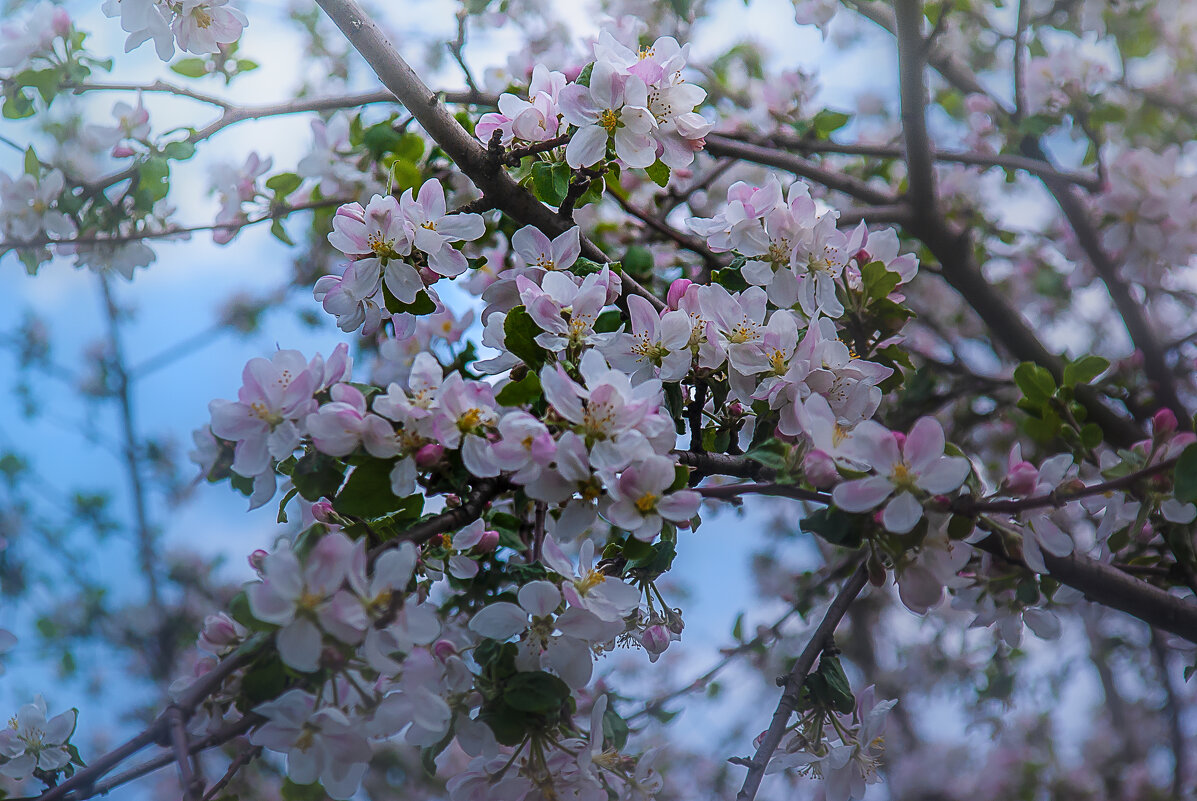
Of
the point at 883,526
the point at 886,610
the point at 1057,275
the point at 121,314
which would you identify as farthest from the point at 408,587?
the point at 886,610

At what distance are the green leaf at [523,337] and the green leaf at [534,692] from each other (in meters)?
0.37

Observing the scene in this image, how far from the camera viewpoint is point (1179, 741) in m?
3.17

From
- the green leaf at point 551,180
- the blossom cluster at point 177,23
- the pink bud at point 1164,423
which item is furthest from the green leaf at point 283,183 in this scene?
the pink bud at point 1164,423

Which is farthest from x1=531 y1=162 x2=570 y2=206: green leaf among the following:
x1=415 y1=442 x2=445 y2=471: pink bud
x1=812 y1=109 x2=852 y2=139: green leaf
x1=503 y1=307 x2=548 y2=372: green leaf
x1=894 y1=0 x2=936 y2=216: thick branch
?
x1=812 y1=109 x2=852 y2=139: green leaf

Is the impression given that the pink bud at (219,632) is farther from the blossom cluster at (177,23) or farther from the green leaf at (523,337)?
the blossom cluster at (177,23)

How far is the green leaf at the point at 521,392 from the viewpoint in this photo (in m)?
0.93

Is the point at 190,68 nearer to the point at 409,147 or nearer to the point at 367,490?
the point at 409,147

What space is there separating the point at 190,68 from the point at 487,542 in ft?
3.97

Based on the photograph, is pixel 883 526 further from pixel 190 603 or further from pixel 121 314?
pixel 190 603

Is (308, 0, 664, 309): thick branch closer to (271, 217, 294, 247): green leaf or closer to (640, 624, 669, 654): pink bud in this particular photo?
(640, 624, 669, 654): pink bud

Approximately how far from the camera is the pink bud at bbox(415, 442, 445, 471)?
88cm

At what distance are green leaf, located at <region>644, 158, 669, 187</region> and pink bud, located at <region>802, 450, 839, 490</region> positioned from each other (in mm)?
515

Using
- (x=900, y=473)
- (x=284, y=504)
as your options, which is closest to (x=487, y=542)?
(x=284, y=504)

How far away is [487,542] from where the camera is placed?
1.11 meters
